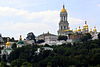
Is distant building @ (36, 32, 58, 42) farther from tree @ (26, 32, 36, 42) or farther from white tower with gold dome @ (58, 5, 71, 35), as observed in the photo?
white tower with gold dome @ (58, 5, 71, 35)

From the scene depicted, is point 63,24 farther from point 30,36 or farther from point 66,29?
point 30,36

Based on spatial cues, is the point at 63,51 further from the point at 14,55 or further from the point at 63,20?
the point at 63,20

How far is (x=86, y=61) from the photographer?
203 ft

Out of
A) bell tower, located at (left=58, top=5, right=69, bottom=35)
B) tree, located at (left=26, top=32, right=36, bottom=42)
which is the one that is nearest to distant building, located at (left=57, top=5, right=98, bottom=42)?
bell tower, located at (left=58, top=5, right=69, bottom=35)

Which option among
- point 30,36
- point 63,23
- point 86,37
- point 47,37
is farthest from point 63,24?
point 86,37

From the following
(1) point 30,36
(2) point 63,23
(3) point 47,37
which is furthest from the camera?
(1) point 30,36

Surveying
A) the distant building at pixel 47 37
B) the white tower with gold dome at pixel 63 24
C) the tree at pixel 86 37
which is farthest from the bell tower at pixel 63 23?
the tree at pixel 86 37

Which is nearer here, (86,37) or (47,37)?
(86,37)

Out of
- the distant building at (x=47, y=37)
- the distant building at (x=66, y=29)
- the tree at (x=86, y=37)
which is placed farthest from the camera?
the distant building at (x=47, y=37)

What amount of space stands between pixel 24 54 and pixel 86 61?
634 inches

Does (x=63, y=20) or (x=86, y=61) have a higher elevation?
(x=63, y=20)

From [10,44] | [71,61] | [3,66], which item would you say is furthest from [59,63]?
[10,44]

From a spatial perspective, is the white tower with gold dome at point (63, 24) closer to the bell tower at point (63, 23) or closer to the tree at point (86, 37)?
the bell tower at point (63, 23)

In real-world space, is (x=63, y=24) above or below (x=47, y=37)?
above
